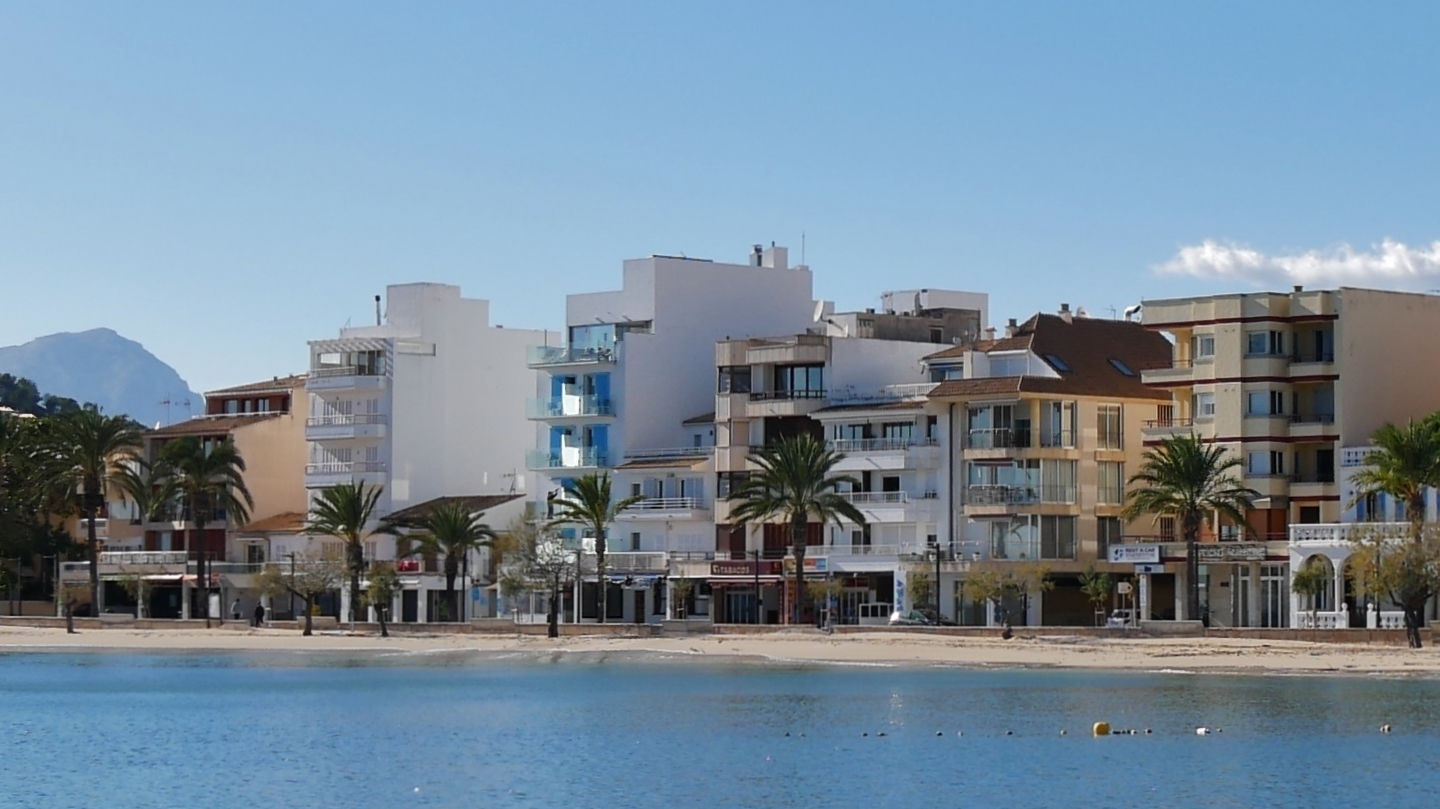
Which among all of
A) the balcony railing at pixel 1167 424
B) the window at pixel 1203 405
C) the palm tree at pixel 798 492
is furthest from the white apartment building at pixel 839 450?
the window at pixel 1203 405

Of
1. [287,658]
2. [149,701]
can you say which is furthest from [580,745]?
[287,658]

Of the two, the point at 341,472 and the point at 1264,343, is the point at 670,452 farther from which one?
the point at 1264,343

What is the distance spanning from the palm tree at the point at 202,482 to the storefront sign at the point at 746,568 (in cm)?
2653

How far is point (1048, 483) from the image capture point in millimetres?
103625

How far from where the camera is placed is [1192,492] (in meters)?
94.1

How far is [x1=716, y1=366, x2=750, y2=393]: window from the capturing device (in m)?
114

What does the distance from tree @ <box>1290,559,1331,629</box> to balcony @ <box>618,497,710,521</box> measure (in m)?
30.3

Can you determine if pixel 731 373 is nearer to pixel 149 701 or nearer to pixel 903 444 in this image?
pixel 903 444

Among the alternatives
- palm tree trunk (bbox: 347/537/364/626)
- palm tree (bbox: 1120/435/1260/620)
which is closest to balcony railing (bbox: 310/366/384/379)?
palm tree trunk (bbox: 347/537/364/626)

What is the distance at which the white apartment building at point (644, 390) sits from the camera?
116 meters

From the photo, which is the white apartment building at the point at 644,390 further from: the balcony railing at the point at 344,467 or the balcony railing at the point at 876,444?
the balcony railing at the point at 344,467

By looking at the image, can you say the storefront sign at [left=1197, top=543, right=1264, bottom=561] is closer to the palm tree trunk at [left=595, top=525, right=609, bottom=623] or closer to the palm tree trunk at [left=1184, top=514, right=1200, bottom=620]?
the palm tree trunk at [left=1184, top=514, right=1200, bottom=620]

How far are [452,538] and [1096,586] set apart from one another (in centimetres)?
3027

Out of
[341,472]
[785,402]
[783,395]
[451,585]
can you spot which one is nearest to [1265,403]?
[785,402]
